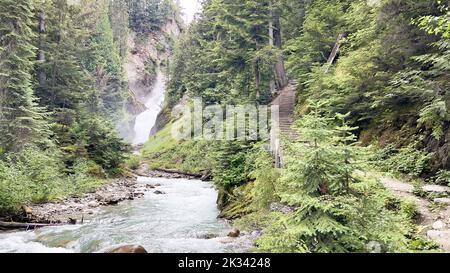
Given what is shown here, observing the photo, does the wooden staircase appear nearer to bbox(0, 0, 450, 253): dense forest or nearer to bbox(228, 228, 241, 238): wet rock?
bbox(0, 0, 450, 253): dense forest

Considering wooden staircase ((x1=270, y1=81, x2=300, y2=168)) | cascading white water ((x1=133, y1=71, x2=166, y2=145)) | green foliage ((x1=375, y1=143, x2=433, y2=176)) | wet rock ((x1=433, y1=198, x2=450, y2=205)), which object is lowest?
wet rock ((x1=433, y1=198, x2=450, y2=205))

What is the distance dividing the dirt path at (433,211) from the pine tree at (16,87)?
17127 mm

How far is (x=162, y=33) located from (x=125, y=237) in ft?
257

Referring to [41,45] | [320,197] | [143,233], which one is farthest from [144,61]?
[320,197]

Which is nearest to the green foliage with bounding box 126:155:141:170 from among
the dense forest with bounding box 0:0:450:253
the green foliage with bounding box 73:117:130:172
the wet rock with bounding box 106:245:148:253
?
the dense forest with bounding box 0:0:450:253

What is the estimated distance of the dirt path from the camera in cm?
600

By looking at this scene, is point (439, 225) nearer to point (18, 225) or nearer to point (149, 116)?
point (18, 225)

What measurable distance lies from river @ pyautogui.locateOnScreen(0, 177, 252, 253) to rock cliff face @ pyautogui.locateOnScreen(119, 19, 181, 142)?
4777cm

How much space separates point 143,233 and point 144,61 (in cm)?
6947

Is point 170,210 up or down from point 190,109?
down

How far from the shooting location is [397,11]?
10359mm

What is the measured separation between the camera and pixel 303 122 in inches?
233
